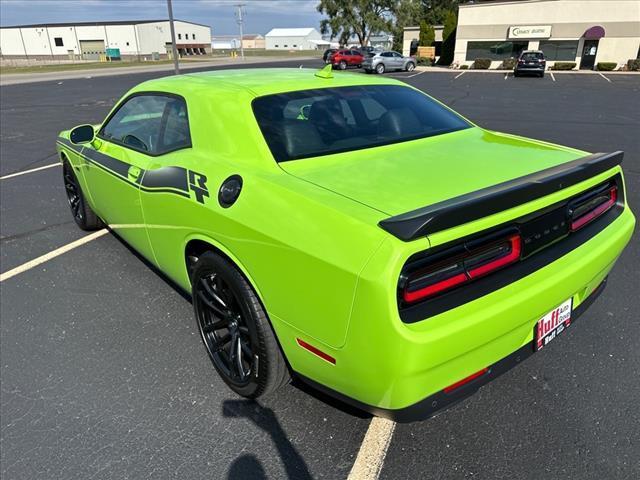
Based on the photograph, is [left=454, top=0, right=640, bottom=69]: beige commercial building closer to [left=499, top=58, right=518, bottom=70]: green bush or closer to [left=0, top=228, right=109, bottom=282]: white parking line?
[left=499, top=58, right=518, bottom=70]: green bush

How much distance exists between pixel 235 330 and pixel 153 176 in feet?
3.56

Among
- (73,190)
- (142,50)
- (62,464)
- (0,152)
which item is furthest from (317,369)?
(142,50)

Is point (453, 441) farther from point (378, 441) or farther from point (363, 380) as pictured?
point (363, 380)

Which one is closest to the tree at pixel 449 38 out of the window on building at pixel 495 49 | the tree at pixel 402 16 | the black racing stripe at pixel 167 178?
the window on building at pixel 495 49

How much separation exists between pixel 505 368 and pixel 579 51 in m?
41.2

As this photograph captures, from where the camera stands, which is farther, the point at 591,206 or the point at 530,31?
the point at 530,31

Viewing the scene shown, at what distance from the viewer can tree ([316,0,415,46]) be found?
6088 centimetres

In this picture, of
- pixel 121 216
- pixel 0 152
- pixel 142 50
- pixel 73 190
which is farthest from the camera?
pixel 142 50

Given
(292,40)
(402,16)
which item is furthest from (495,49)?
(292,40)

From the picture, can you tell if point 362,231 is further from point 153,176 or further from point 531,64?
point 531,64

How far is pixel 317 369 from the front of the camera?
187 cm

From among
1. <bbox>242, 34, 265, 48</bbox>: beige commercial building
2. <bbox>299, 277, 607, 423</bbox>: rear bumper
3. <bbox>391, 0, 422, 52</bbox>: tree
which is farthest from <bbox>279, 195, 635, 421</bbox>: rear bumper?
<bbox>242, 34, 265, 48</bbox>: beige commercial building

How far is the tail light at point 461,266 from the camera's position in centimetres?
161

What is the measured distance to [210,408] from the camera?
2.36 m
